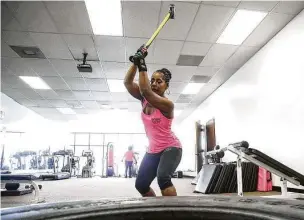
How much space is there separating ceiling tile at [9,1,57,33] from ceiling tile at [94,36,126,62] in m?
0.94

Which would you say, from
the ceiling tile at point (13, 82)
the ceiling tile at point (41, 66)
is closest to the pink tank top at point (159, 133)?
the ceiling tile at point (41, 66)

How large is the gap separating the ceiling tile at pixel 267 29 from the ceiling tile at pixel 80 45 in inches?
132

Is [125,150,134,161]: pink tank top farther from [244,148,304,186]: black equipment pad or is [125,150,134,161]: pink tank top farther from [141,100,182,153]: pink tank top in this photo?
[141,100,182,153]: pink tank top

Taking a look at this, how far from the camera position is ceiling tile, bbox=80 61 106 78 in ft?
20.9

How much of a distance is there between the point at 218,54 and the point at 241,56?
61 cm

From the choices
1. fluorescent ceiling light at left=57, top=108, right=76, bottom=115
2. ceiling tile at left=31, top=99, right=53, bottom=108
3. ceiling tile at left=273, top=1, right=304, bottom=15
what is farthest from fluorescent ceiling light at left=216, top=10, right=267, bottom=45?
fluorescent ceiling light at left=57, top=108, right=76, bottom=115

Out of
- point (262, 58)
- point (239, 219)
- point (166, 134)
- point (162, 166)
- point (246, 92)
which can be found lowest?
point (239, 219)

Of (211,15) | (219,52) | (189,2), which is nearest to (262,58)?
(219,52)

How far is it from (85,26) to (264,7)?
3198 millimetres

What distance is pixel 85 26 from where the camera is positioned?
4664 millimetres

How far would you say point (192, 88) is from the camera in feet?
27.3

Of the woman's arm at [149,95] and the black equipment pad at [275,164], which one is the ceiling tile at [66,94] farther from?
the woman's arm at [149,95]

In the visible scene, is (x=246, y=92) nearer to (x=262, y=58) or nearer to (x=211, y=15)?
(x=262, y=58)

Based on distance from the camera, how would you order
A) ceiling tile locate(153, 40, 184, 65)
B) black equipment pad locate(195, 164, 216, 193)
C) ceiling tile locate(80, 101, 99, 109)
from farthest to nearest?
ceiling tile locate(80, 101, 99, 109) < ceiling tile locate(153, 40, 184, 65) < black equipment pad locate(195, 164, 216, 193)
